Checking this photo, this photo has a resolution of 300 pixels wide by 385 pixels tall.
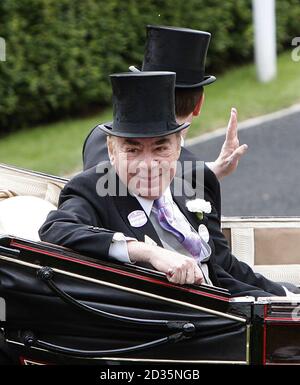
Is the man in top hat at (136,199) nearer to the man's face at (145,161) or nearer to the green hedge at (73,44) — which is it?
the man's face at (145,161)

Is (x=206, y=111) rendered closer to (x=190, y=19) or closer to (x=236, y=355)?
(x=190, y=19)

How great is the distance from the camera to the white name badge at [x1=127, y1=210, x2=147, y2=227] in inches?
140

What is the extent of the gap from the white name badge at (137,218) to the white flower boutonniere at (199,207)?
25 centimetres

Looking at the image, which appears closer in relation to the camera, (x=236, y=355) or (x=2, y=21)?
(x=236, y=355)

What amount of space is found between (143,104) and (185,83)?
2.22 ft

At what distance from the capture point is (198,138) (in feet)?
28.7

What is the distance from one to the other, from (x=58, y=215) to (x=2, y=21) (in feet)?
17.9

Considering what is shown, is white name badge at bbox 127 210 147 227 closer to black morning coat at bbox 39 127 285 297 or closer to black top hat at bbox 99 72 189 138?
black morning coat at bbox 39 127 285 297

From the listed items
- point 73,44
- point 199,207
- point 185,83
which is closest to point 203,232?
point 199,207

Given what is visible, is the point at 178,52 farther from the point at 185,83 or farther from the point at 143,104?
the point at 143,104

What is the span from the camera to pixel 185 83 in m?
4.07

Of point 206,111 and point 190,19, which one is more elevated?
point 190,19

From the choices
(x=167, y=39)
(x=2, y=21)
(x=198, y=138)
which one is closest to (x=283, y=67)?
(x=198, y=138)
